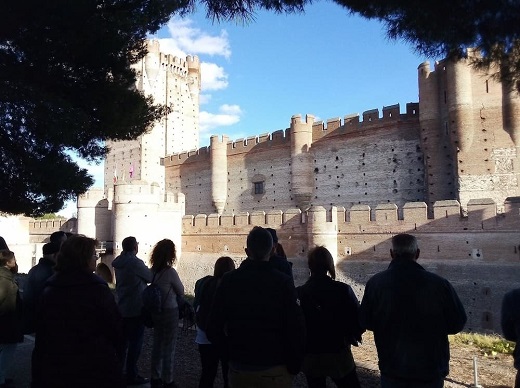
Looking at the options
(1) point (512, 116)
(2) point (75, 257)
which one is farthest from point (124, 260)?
(1) point (512, 116)

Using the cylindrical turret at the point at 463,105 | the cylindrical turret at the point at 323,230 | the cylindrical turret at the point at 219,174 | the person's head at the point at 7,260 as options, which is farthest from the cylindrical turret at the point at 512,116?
the person's head at the point at 7,260

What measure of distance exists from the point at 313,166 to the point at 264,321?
21.1 metres

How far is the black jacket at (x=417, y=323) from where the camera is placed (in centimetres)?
284

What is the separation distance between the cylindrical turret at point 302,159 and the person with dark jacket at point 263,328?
20.8 meters

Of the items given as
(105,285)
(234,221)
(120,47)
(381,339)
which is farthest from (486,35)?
(234,221)

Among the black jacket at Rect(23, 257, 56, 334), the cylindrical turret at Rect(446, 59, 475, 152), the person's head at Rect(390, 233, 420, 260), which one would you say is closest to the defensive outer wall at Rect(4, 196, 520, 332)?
the cylindrical turret at Rect(446, 59, 475, 152)

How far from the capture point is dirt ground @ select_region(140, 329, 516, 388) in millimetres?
5059

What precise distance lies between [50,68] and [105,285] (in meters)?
5.11

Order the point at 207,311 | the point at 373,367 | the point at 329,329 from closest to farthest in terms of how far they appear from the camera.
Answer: the point at 329,329
the point at 207,311
the point at 373,367

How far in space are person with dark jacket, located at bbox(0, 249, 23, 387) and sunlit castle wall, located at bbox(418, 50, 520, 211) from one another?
16.5 metres

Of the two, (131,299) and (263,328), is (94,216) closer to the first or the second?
(131,299)

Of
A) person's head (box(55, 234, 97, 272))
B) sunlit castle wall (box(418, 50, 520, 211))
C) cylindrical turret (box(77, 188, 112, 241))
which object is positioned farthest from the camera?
cylindrical turret (box(77, 188, 112, 241))

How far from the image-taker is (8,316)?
420 cm

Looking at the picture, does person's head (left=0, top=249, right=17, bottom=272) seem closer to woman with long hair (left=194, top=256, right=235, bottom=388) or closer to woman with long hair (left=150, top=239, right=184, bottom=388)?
woman with long hair (left=150, top=239, right=184, bottom=388)
